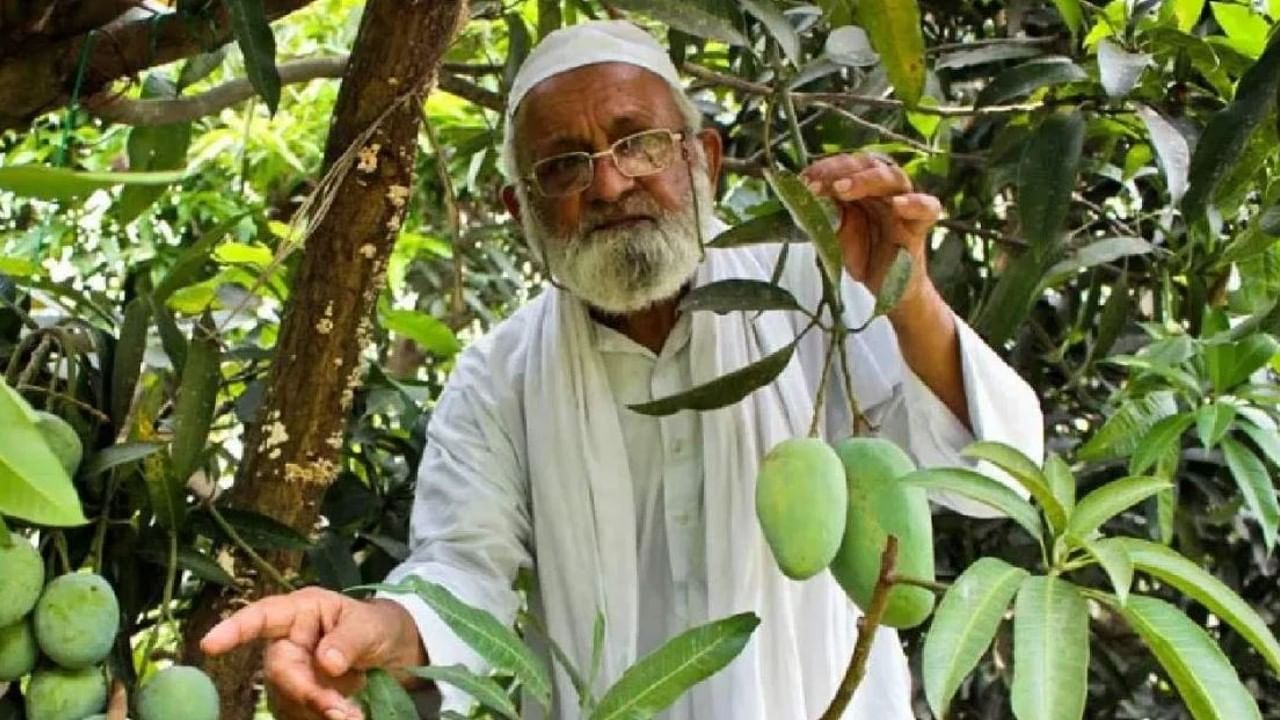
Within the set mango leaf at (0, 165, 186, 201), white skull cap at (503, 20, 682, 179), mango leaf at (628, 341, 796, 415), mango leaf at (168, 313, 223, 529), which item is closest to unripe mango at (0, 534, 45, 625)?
mango leaf at (168, 313, 223, 529)

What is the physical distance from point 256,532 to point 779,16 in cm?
53

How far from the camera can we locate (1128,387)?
1495 millimetres

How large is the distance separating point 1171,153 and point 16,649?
94cm

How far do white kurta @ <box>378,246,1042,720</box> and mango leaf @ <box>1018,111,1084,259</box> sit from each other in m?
0.14

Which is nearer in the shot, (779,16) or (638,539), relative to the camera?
(779,16)

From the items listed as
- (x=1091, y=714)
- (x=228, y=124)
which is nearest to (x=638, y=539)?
(x=1091, y=714)

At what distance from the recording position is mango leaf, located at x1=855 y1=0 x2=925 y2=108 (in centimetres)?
94

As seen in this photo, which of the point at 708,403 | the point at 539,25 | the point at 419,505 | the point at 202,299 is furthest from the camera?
the point at 539,25

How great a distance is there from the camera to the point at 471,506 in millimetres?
1237

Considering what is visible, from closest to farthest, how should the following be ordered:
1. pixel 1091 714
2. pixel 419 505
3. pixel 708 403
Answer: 1. pixel 708 403
2. pixel 419 505
3. pixel 1091 714

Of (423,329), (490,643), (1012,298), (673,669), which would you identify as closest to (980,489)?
(673,669)

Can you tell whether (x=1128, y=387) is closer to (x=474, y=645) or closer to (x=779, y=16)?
(x=779, y=16)

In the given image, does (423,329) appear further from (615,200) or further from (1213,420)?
(1213,420)

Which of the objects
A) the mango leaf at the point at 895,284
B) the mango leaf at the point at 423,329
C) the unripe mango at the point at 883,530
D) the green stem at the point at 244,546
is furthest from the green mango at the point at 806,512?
the mango leaf at the point at 423,329
